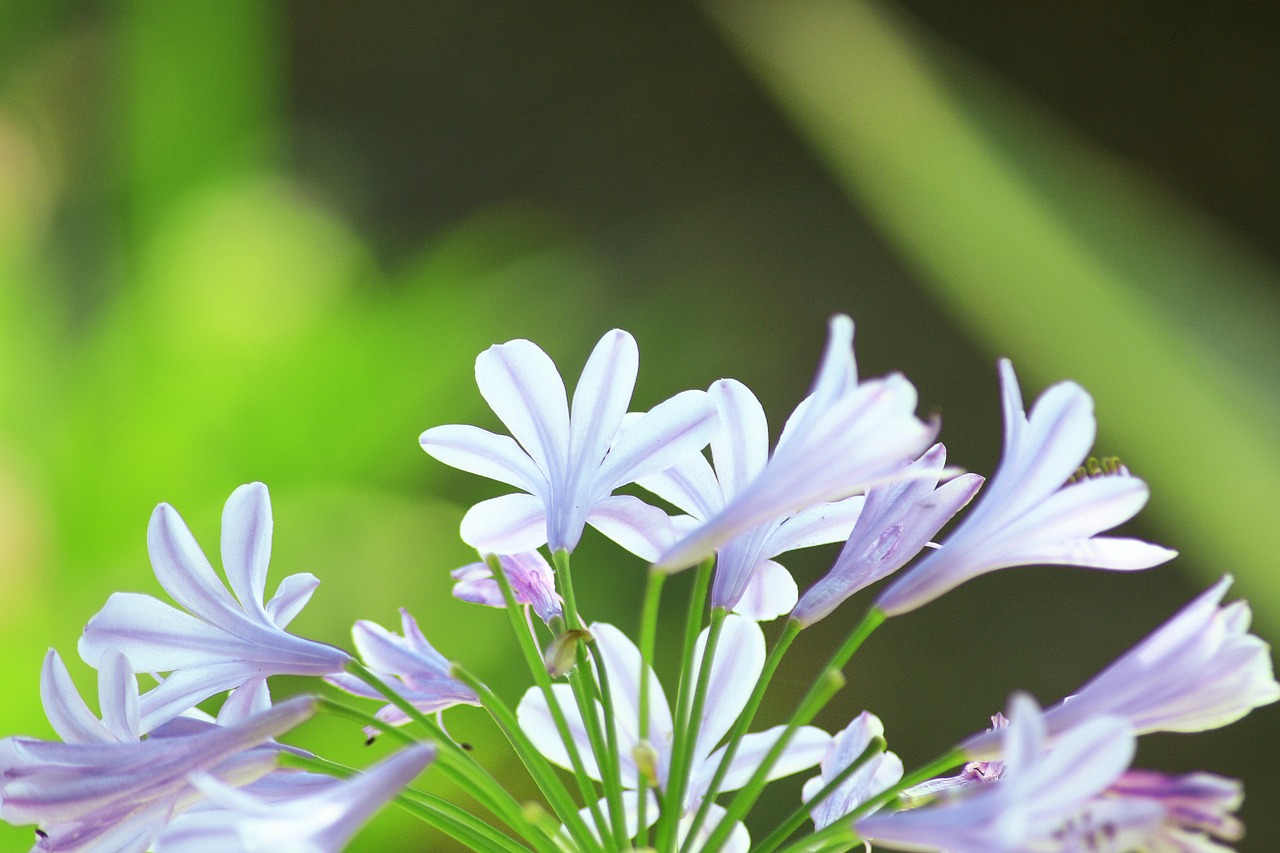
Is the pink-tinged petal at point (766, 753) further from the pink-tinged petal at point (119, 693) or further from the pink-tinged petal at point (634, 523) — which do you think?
the pink-tinged petal at point (119, 693)

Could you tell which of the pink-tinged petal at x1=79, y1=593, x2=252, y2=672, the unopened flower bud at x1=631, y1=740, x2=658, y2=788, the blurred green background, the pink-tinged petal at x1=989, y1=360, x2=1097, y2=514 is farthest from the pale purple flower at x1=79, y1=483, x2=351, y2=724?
the blurred green background

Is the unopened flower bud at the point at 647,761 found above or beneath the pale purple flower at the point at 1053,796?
above

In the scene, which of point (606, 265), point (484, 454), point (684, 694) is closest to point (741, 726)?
point (684, 694)

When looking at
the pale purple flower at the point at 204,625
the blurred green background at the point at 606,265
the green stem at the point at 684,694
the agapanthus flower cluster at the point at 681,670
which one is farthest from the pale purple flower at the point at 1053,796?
the blurred green background at the point at 606,265

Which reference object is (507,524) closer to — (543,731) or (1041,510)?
(543,731)

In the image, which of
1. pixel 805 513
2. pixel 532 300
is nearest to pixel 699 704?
pixel 805 513

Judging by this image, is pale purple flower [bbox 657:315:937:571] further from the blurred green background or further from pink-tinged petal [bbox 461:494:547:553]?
the blurred green background

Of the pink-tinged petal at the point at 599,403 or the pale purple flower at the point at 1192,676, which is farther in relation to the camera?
the pink-tinged petal at the point at 599,403

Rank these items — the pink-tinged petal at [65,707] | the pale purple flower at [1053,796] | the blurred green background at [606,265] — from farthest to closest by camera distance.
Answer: the blurred green background at [606,265], the pink-tinged petal at [65,707], the pale purple flower at [1053,796]
